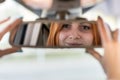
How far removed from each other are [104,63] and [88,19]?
149 millimetres

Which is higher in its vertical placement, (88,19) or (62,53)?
(88,19)

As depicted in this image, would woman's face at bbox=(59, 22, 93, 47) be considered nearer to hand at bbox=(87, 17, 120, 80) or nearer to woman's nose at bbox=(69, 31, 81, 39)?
woman's nose at bbox=(69, 31, 81, 39)

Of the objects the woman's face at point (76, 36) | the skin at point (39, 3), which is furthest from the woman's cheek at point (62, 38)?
the skin at point (39, 3)

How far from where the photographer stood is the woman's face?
0.79 meters

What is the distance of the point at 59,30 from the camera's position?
32.1 inches

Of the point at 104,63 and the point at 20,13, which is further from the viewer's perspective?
the point at 20,13

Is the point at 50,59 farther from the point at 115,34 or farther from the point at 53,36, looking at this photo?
the point at 115,34

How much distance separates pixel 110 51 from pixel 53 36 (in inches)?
11.6

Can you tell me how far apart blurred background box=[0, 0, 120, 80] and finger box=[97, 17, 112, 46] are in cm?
2

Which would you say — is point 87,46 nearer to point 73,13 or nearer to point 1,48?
point 73,13

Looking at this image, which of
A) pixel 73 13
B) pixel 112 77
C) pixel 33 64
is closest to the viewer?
pixel 112 77

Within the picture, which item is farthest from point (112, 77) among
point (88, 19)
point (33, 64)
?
point (33, 64)

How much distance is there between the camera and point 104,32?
2.14 ft

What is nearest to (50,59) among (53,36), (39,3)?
(53,36)
